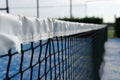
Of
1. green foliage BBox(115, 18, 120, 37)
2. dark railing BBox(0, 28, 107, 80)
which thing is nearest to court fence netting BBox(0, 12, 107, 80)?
dark railing BBox(0, 28, 107, 80)

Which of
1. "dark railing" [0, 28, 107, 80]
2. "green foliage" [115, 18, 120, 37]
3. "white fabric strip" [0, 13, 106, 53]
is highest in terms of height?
"white fabric strip" [0, 13, 106, 53]

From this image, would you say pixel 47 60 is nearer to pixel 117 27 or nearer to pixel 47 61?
pixel 47 61

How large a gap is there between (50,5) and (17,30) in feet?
50.3

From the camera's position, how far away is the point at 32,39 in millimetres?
1145

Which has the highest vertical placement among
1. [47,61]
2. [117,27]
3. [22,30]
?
[22,30]

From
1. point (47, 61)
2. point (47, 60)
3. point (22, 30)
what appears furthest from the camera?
point (47, 61)

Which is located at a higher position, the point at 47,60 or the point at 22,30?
the point at 22,30

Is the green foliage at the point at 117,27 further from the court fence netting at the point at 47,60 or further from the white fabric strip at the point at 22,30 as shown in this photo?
the white fabric strip at the point at 22,30

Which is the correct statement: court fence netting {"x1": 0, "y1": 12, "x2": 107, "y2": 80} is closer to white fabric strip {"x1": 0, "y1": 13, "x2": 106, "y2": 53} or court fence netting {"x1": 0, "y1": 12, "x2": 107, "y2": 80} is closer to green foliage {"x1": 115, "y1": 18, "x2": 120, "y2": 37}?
white fabric strip {"x1": 0, "y1": 13, "x2": 106, "y2": 53}

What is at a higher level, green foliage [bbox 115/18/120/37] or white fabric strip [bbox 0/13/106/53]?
white fabric strip [bbox 0/13/106/53]

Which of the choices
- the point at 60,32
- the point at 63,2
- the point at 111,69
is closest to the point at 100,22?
the point at 63,2

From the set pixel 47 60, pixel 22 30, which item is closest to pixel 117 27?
pixel 47 60

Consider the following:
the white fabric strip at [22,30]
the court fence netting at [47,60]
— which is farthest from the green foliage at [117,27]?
the white fabric strip at [22,30]

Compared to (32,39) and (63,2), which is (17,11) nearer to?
(63,2)
